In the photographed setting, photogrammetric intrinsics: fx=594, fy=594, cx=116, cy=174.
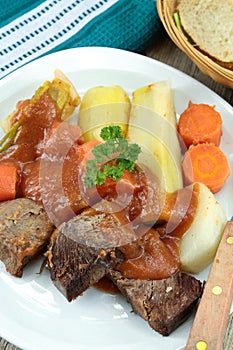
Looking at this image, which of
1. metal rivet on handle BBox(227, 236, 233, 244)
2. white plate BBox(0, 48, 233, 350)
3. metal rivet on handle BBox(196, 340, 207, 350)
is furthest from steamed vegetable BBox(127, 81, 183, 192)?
metal rivet on handle BBox(196, 340, 207, 350)

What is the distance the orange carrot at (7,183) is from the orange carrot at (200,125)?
0.96 meters

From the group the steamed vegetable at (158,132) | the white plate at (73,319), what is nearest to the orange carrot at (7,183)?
the white plate at (73,319)

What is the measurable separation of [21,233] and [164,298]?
0.73 meters

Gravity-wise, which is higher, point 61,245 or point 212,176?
point 61,245

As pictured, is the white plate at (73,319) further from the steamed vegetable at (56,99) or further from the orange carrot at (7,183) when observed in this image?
the steamed vegetable at (56,99)

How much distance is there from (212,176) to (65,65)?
3.89 feet

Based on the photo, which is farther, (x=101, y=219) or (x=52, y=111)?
(x=52, y=111)

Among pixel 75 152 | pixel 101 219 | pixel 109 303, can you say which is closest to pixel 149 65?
pixel 75 152

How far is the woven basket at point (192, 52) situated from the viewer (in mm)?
3348

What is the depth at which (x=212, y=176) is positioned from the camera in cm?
313

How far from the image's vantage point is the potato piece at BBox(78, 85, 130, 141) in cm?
328

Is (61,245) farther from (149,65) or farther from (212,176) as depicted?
(149,65)

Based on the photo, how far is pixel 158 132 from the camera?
3.18 metres

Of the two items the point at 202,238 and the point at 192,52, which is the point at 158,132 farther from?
the point at 202,238
